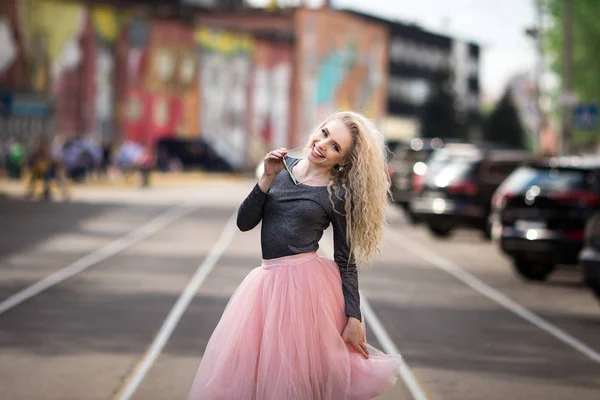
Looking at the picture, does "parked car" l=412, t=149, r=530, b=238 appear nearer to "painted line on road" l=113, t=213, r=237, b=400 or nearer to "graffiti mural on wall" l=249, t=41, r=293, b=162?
"painted line on road" l=113, t=213, r=237, b=400

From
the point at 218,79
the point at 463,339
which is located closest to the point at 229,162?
the point at 218,79

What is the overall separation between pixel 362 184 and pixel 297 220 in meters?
0.31

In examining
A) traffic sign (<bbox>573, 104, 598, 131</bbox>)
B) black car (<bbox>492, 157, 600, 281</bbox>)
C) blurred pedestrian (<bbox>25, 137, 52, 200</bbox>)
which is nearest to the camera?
black car (<bbox>492, 157, 600, 281</bbox>)

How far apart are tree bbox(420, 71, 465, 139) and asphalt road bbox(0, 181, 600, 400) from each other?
103595mm

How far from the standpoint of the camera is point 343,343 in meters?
6.08

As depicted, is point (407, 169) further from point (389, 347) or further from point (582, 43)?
point (389, 347)

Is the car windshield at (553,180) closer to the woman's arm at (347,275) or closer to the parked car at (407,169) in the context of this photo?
the woman's arm at (347,275)

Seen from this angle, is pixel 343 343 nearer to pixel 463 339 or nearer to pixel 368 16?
pixel 463 339

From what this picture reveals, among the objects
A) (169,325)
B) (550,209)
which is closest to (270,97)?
(550,209)

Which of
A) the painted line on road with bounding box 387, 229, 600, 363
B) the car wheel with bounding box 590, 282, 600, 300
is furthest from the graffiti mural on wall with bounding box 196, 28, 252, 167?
the car wheel with bounding box 590, 282, 600, 300

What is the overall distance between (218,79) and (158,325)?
232ft

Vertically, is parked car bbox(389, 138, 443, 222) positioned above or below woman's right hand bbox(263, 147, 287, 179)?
below

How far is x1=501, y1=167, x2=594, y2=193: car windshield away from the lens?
18.0 meters

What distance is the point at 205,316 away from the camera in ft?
43.4
